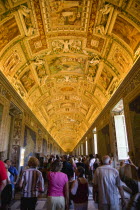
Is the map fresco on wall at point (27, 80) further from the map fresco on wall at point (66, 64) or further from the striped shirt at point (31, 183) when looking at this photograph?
the striped shirt at point (31, 183)

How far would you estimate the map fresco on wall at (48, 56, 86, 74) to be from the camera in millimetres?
12820

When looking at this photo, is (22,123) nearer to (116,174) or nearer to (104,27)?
(104,27)

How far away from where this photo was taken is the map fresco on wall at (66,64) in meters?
12.8

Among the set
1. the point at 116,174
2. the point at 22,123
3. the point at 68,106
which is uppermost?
the point at 68,106

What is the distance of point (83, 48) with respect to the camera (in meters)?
11.3

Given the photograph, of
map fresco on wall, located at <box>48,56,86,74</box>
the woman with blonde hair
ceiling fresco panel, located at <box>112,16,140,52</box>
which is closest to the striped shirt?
the woman with blonde hair

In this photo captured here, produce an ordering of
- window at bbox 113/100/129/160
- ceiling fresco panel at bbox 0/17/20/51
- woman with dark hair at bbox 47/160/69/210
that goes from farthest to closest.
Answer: window at bbox 113/100/129/160 → ceiling fresco panel at bbox 0/17/20/51 → woman with dark hair at bbox 47/160/69/210

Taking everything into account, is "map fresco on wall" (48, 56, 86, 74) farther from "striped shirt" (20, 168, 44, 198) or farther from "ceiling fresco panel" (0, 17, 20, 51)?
"striped shirt" (20, 168, 44, 198)

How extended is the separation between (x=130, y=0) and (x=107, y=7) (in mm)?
1151

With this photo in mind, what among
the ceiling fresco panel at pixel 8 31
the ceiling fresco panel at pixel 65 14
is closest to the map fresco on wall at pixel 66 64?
the ceiling fresco panel at pixel 65 14

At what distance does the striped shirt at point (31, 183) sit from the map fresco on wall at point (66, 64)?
10.4 metres

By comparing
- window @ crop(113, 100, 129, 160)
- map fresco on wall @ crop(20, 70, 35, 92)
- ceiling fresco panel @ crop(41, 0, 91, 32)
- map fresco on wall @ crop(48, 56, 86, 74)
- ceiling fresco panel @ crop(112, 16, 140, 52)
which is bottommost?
window @ crop(113, 100, 129, 160)

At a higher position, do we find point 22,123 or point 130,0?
point 130,0

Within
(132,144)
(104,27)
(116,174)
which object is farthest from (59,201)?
(104,27)
